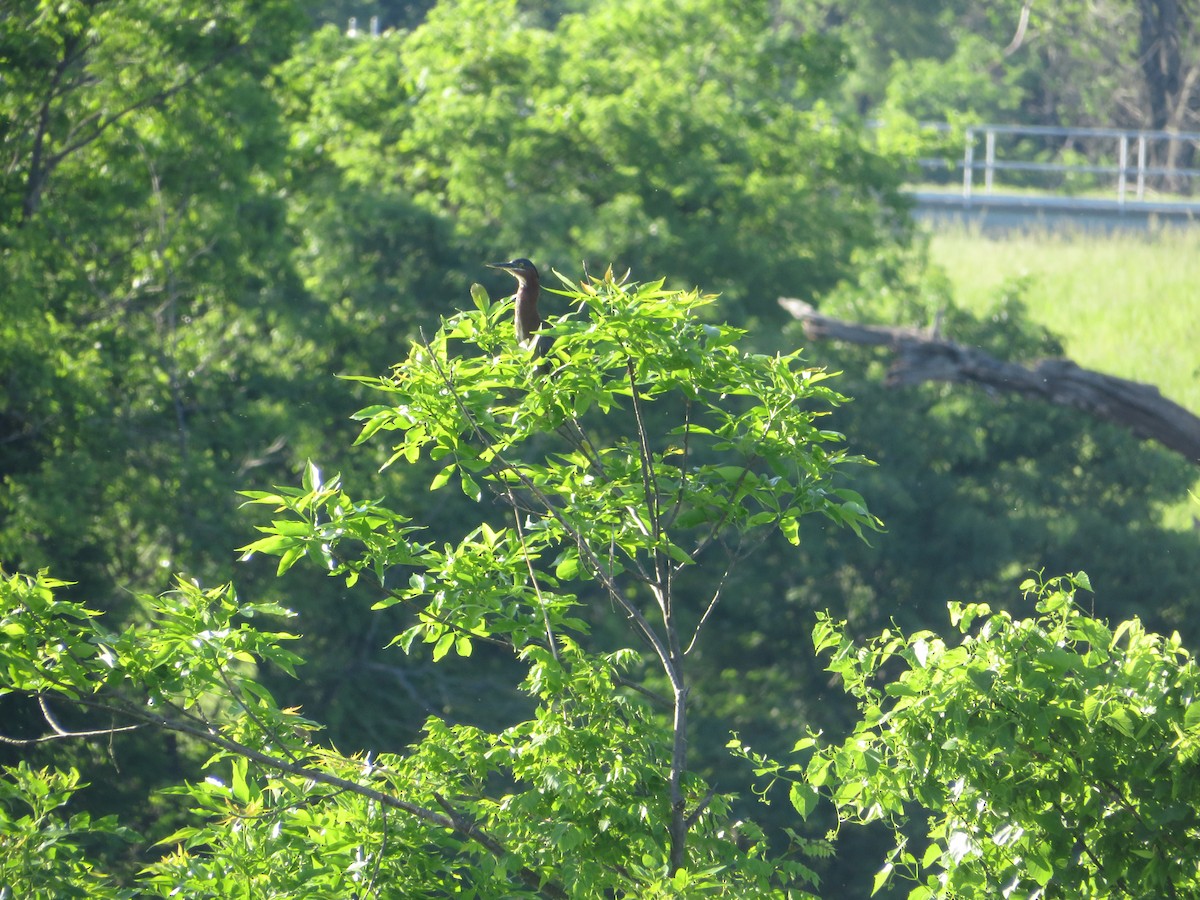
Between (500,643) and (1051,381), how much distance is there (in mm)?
7696

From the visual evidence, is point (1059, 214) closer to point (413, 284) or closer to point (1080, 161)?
point (1080, 161)

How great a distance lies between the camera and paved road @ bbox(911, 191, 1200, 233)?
2611 centimetres

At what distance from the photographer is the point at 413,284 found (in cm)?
1381

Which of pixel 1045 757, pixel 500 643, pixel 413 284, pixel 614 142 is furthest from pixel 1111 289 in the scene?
pixel 1045 757

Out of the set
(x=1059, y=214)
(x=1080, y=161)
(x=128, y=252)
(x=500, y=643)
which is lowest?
(x=1080, y=161)

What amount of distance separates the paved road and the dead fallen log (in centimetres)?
1551

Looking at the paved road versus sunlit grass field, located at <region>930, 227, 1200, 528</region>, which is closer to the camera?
sunlit grass field, located at <region>930, 227, 1200, 528</region>

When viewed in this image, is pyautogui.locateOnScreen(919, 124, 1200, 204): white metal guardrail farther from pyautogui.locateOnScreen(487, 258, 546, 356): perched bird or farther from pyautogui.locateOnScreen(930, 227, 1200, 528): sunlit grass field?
pyautogui.locateOnScreen(487, 258, 546, 356): perched bird

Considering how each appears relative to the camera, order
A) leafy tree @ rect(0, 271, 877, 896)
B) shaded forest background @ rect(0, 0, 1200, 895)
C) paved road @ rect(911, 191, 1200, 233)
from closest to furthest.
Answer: leafy tree @ rect(0, 271, 877, 896), shaded forest background @ rect(0, 0, 1200, 895), paved road @ rect(911, 191, 1200, 233)

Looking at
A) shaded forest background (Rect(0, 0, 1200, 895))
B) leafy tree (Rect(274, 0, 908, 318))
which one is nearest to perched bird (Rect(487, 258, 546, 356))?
shaded forest background (Rect(0, 0, 1200, 895))

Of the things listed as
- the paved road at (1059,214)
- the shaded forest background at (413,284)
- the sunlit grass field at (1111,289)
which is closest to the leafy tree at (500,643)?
the shaded forest background at (413,284)

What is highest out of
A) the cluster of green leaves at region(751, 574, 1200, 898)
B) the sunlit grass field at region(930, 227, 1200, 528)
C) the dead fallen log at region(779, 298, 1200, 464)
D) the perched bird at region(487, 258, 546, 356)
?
the perched bird at region(487, 258, 546, 356)

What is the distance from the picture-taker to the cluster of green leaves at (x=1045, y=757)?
320 centimetres

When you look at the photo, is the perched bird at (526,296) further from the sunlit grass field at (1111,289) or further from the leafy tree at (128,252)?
the sunlit grass field at (1111,289)
